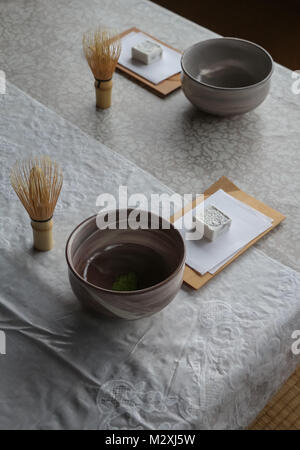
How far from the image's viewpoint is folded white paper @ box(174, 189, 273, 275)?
109cm

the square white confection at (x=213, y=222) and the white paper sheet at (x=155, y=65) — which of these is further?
the white paper sheet at (x=155, y=65)

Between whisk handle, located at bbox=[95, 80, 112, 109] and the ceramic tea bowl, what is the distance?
18 cm

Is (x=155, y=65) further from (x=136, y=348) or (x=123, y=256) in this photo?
(x=136, y=348)

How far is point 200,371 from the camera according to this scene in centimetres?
93

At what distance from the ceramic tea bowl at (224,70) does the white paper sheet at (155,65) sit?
7 centimetres

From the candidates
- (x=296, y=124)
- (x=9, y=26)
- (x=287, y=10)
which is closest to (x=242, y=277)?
(x=296, y=124)

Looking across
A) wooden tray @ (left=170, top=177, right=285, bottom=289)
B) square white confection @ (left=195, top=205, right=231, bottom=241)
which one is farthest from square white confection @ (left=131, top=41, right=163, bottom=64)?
square white confection @ (left=195, top=205, right=231, bottom=241)

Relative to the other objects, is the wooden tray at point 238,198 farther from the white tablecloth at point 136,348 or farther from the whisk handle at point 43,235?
the whisk handle at point 43,235

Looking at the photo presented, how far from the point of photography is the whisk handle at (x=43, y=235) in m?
1.06

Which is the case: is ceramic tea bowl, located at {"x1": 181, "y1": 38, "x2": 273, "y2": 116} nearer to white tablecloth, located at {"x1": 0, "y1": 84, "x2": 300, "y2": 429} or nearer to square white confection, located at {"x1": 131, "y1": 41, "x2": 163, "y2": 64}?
square white confection, located at {"x1": 131, "y1": 41, "x2": 163, "y2": 64}

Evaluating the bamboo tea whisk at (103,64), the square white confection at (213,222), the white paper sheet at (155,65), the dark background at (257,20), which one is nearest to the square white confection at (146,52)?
the white paper sheet at (155,65)

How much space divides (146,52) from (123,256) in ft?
2.25

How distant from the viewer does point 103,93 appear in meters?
1.41

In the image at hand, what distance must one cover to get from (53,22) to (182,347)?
1.14 metres
